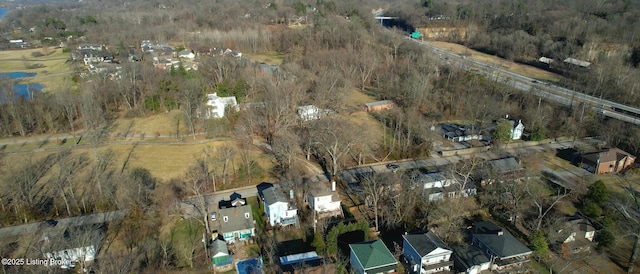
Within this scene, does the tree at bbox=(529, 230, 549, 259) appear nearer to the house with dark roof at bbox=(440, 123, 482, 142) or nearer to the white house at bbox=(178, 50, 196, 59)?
the house with dark roof at bbox=(440, 123, 482, 142)

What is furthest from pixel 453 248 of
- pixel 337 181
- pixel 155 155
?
pixel 155 155

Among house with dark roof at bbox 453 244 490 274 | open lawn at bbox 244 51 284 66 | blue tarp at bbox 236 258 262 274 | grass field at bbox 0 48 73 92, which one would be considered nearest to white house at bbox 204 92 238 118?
blue tarp at bbox 236 258 262 274

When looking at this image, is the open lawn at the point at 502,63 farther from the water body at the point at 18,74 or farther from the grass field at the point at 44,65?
the water body at the point at 18,74

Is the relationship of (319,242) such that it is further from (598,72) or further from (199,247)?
(598,72)

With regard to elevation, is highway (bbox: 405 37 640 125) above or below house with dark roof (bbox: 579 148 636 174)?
above

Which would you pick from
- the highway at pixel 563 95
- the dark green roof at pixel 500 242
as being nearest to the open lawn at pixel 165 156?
the dark green roof at pixel 500 242

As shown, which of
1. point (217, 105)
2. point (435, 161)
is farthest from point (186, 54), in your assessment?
point (435, 161)

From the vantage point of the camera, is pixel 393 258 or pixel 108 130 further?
pixel 108 130
